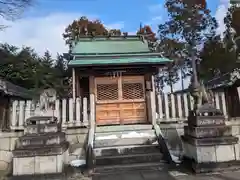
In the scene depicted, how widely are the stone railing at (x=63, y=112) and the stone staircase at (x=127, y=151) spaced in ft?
2.99

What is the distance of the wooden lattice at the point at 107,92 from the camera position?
31.9ft

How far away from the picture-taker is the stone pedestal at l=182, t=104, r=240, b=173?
5.89 metres

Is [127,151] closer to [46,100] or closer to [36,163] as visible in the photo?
[36,163]

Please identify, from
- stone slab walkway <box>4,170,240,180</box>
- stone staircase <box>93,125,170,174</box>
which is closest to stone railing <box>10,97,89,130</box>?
stone staircase <box>93,125,170,174</box>

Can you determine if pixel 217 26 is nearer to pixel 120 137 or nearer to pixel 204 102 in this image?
pixel 204 102

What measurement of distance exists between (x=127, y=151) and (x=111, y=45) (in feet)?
22.4

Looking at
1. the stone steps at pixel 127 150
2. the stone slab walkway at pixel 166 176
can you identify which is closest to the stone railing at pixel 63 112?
the stone steps at pixel 127 150

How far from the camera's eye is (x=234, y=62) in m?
16.1

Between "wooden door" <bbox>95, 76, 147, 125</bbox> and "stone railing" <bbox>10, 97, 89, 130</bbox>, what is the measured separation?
1.03 metres

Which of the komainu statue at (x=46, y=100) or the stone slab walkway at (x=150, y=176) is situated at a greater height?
the komainu statue at (x=46, y=100)

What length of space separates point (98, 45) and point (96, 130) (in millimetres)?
5593

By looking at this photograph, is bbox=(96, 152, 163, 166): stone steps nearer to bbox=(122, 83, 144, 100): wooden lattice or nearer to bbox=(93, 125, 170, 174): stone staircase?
bbox=(93, 125, 170, 174): stone staircase

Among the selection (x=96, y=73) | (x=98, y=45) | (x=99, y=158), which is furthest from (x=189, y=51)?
(x=99, y=158)

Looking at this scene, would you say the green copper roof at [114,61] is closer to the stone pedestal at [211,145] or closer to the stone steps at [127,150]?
the stone pedestal at [211,145]
